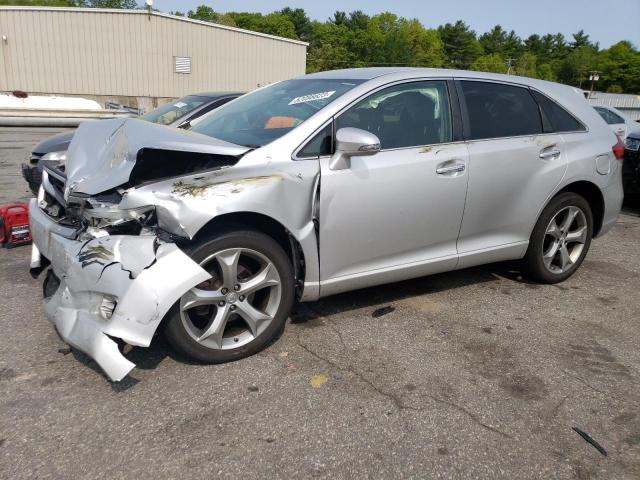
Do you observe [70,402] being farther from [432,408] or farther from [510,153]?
[510,153]

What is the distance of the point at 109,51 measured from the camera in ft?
88.6

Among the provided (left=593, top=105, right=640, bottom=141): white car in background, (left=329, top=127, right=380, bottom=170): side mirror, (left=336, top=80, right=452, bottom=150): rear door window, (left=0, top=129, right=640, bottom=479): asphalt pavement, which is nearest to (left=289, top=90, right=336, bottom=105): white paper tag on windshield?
(left=336, top=80, right=452, bottom=150): rear door window

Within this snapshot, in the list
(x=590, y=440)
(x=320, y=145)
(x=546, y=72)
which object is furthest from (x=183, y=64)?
(x=546, y=72)

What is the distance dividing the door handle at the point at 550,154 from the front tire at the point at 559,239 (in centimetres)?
34

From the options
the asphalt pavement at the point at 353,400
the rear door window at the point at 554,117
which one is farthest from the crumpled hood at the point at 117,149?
the rear door window at the point at 554,117

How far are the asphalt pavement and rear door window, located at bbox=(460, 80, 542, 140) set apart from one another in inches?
52.4

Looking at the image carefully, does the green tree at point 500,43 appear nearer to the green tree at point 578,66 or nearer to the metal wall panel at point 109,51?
the green tree at point 578,66

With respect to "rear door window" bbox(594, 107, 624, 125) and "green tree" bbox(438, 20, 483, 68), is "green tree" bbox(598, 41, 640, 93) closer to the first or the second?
"green tree" bbox(438, 20, 483, 68)

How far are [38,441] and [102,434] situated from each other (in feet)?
0.86

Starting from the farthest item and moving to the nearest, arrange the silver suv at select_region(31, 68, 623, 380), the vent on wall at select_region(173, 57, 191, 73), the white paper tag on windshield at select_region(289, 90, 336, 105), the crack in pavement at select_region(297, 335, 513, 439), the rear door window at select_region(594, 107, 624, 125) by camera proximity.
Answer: the vent on wall at select_region(173, 57, 191, 73)
the rear door window at select_region(594, 107, 624, 125)
the white paper tag on windshield at select_region(289, 90, 336, 105)
the silver suv at select_region(31, 68, 623, 380)
the crack in pavement at select_region(297, 335, 513, 439)

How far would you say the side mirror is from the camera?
312 centimetres

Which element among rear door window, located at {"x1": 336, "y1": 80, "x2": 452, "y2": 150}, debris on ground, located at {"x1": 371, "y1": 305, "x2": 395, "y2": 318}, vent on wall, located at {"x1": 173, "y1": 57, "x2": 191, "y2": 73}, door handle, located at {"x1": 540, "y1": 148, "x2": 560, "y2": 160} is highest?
vent on wall, located at {"x1": 173, "y1": 57, "x2": 191, "y2": 73}

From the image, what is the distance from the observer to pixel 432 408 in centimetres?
272

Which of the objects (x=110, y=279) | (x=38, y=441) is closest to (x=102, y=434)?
(x=38, y=441)
